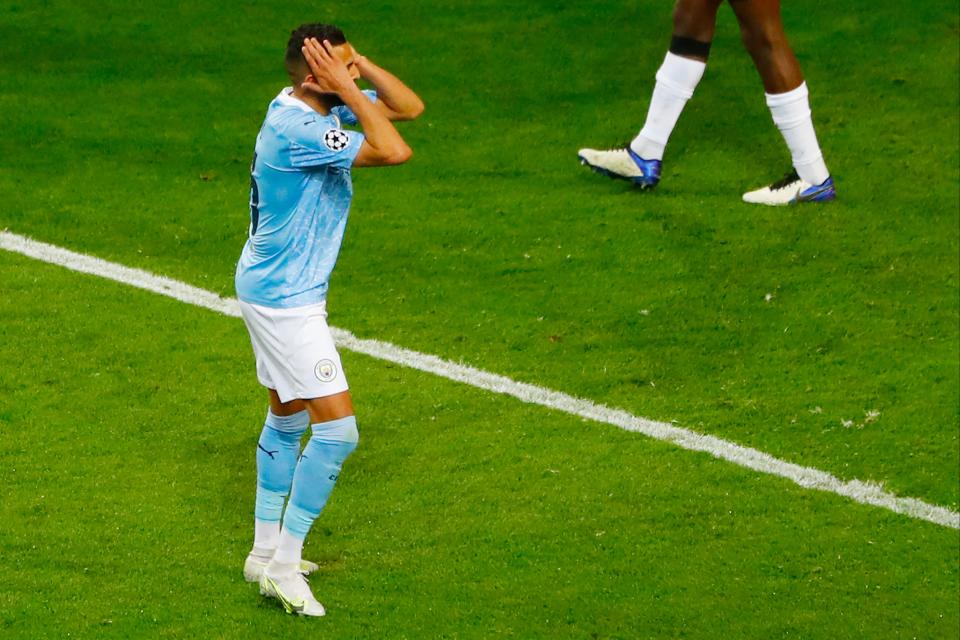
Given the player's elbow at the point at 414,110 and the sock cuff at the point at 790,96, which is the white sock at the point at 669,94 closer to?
the sock cuff at the point at 790,96

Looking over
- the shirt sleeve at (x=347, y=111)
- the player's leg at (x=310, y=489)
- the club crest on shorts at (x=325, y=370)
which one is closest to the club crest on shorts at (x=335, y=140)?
the shirt sleeve at (x=347, y=111)

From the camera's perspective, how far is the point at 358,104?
494 centimetres

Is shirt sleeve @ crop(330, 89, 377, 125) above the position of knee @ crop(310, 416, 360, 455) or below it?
above

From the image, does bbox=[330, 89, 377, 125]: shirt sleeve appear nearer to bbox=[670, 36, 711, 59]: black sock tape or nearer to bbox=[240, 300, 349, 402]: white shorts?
bbox=[240, 300, 349, 402]: white shorts

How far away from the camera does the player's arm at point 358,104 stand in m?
4.90

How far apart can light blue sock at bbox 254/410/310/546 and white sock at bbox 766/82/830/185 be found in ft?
12.5

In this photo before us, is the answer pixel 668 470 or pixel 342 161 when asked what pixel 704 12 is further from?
pixel 342 161

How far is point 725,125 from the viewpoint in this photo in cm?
932

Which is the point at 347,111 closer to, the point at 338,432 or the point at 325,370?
the point at 325,370

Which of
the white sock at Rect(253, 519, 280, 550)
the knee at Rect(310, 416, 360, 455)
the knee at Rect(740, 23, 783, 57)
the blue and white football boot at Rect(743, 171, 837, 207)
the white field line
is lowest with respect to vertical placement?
the white field line

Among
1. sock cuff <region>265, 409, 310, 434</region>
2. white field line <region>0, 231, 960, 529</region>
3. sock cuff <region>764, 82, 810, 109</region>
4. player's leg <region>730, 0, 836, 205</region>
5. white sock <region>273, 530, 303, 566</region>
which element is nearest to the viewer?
white sock <region>273, 530, 303, 566</region>

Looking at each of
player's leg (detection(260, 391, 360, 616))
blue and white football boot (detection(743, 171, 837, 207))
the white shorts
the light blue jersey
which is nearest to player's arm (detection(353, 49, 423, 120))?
the light blue jersey

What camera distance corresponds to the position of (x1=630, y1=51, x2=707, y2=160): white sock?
26.9ft

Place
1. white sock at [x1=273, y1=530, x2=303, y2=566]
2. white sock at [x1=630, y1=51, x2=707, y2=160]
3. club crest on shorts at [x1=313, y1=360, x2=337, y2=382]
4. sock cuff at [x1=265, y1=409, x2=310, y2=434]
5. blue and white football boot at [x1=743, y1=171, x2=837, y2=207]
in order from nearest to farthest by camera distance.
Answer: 1. club crest on shorts at [x1=313, y1=360, x2=337, y2=382]
2. white sock at [x1=273, y1=530, x2=303, y2=566]
3. sock cuff at [x1=265, y1=409, x2=310, y2=434]
4. white sock at [x1=630, y1=51, x2=707, y2=160]
5. blue and white football boot at [x1=743, y1=171, x2=837, y2=207]
